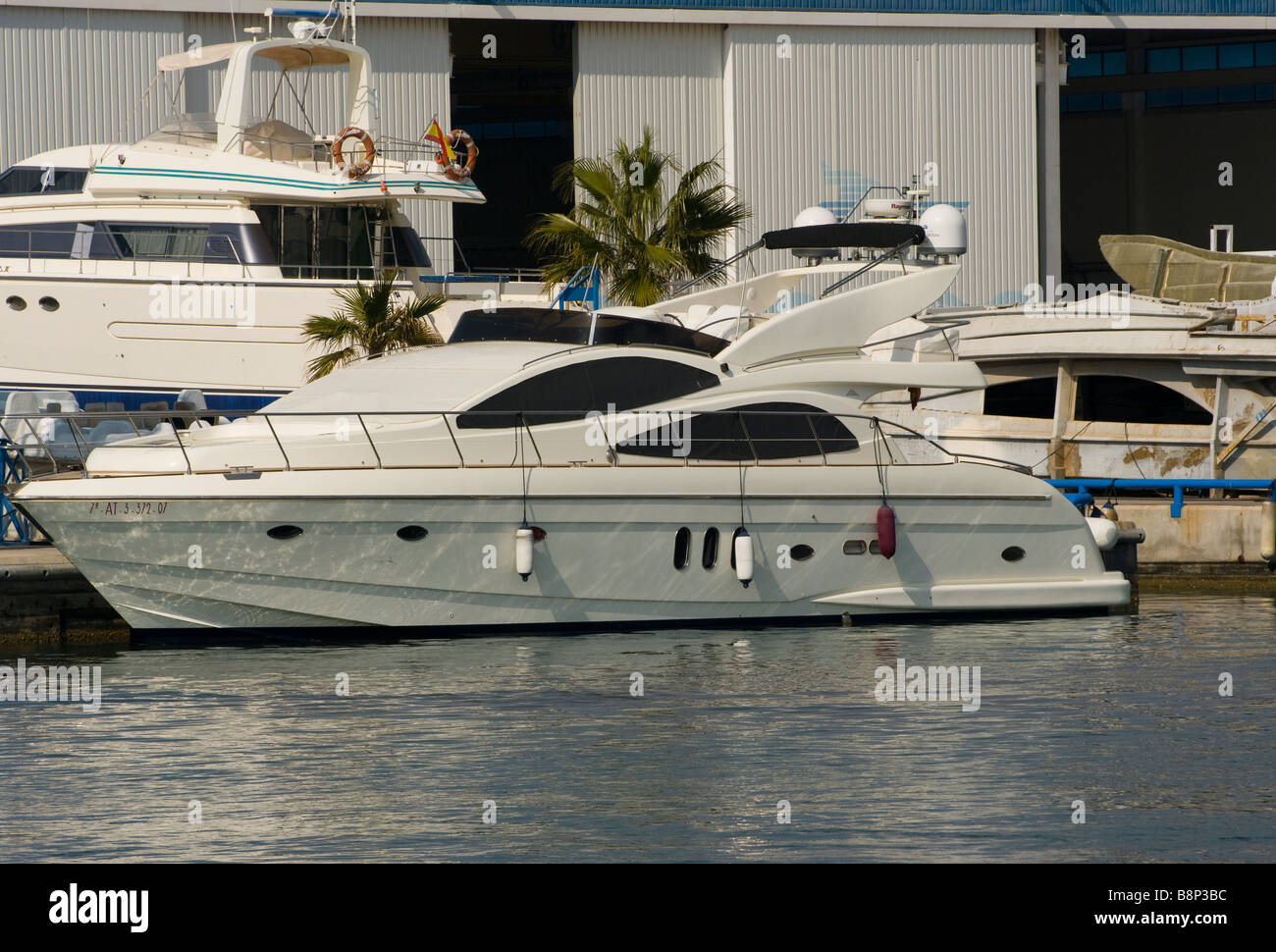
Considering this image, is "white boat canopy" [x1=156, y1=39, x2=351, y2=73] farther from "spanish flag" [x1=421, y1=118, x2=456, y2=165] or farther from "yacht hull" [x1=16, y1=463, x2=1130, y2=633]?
"yacht hull" [x1=16, y1=463, x2=1130, y2=633]

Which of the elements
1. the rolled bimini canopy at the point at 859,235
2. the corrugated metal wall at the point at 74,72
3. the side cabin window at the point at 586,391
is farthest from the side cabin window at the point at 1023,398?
the corrugated metal wall at the point at 74,72

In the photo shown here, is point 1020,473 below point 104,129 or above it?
below

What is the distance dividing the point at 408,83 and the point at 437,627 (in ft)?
54.5

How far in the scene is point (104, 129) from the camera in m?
27.4

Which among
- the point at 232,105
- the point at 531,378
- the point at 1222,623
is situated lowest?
the point at 1222,623

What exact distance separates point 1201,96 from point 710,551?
3470cm

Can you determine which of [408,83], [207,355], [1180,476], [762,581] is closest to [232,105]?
[207,355]

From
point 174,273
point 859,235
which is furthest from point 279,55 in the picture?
point 859,235

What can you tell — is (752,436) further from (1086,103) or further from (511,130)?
(1086,103)

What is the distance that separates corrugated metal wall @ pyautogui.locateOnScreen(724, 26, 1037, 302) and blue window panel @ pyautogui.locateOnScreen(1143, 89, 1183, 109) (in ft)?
52.0

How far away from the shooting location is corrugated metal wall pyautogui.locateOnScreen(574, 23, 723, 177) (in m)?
29.5

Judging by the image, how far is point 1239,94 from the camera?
145ft

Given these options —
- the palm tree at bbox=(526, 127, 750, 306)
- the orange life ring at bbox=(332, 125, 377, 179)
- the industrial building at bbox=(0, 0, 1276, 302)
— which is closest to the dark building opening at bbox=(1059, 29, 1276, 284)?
the industrial building at bbox=(0, 0, 1276, 302)
